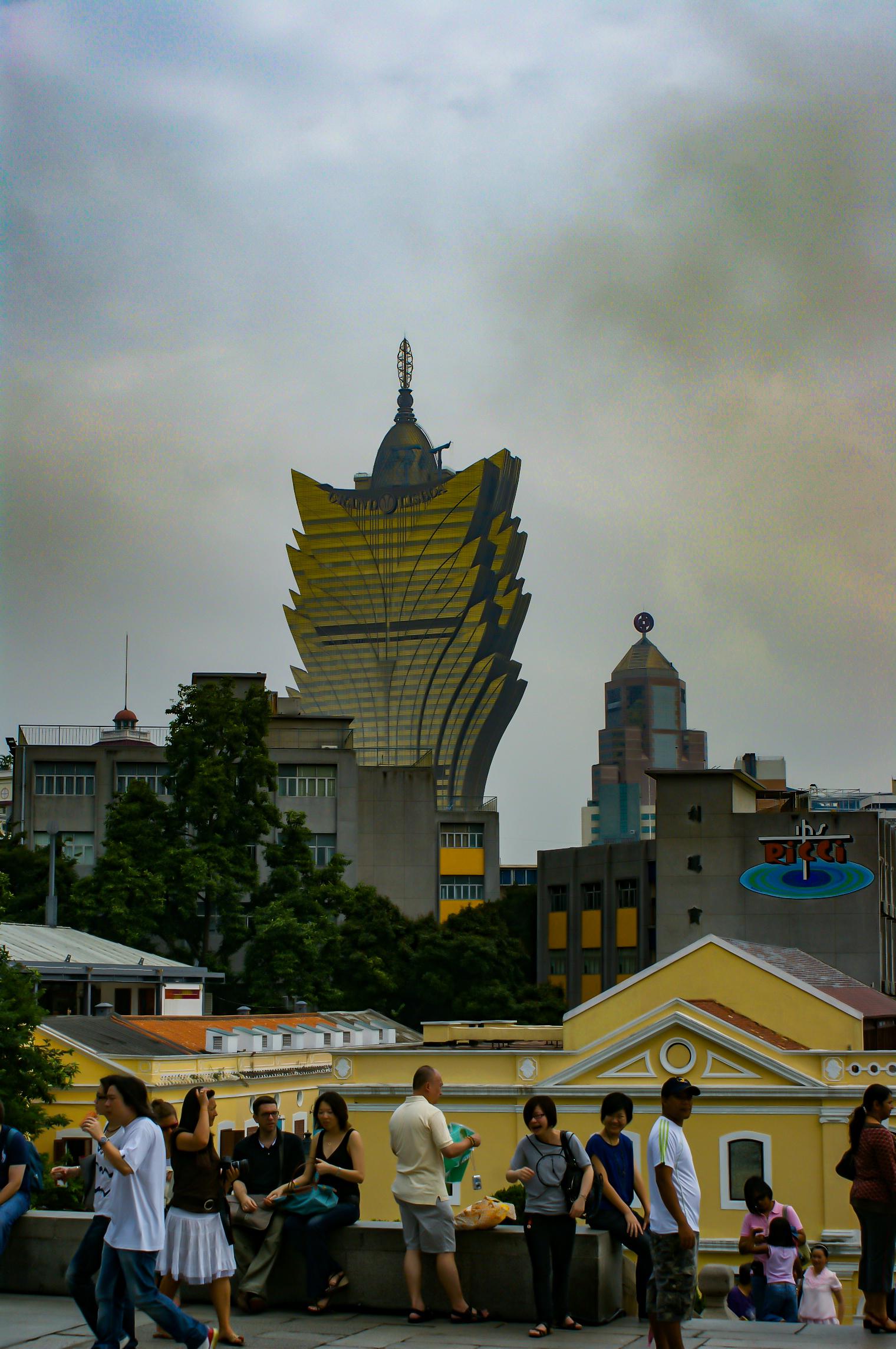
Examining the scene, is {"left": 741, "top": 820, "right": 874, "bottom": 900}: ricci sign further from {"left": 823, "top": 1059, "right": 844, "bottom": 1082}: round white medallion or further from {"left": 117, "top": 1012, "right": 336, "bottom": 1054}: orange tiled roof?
{"left": 823, "top": 1059, "right": 844, "bottom": 1082}: round white medallion

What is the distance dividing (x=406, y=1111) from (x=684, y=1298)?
2.66 meters

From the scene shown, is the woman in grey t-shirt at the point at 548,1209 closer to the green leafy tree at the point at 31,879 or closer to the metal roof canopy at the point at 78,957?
the metal roof canopy at the point at 78,957

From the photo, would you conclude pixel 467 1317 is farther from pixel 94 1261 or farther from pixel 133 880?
Answer: pixel 133 880

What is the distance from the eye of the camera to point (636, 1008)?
1489 inches

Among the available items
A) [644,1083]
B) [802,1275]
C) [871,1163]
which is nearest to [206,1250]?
[871,1163]

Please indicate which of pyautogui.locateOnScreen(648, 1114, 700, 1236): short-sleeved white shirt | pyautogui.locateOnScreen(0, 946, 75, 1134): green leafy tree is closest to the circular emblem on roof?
pyautogui.locateOnScreen(0, 946, 75, 1134): green leafy tree

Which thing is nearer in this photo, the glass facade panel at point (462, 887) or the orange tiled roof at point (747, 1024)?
the orange tiled roof at point (747, 1024)

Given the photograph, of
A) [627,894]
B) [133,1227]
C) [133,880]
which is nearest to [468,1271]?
[133,1227]

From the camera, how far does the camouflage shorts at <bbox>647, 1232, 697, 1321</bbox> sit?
994 centimetres

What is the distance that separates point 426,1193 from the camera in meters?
11.7

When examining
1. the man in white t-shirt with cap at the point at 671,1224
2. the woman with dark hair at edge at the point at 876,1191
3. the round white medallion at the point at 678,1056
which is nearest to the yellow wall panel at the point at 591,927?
the round white medallion at the point at 678,1056

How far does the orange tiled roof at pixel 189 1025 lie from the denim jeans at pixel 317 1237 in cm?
2977

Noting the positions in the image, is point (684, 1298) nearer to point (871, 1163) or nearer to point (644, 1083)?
point (871, 1163)

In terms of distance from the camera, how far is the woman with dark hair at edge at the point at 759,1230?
1395 centimetres
